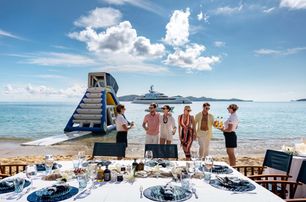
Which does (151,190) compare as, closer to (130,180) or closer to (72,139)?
(130,180)

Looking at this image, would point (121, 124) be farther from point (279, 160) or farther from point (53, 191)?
point (53, 191)

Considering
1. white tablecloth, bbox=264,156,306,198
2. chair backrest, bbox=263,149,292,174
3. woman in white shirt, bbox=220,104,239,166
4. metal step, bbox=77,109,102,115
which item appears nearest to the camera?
chair backrest, bbox=263,149,292,174

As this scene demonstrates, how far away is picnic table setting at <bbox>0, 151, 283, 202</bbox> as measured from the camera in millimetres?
2391

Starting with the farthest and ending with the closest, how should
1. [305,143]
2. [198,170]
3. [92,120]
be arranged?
[92,120]
[305,143]
[198,170]

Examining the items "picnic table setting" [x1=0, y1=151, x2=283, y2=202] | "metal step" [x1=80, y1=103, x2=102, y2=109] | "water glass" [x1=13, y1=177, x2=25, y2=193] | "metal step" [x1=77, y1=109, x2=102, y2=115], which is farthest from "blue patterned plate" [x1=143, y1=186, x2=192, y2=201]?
"metal step" [x1=80, y1=103, x2=102, y2=109]

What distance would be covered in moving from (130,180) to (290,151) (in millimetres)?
2946

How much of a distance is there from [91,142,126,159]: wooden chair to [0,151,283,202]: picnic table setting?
1139 millimetres

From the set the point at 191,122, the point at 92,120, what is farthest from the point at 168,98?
the point at 191,122

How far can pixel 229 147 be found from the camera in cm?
590

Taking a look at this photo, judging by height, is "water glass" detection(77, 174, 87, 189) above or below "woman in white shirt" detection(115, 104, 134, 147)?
below

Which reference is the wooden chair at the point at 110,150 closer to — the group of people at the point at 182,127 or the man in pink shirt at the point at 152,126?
the group of people at the point at 182,127

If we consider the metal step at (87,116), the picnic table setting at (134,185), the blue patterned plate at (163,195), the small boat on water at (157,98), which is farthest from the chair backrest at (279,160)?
the small boat on water at (157,98)

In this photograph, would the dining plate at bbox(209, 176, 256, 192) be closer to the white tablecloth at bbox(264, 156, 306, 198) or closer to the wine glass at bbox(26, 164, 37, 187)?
the white tablecloth at bbox(264, 156, 306, 198)

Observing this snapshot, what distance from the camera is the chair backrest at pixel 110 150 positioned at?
14.6ft
